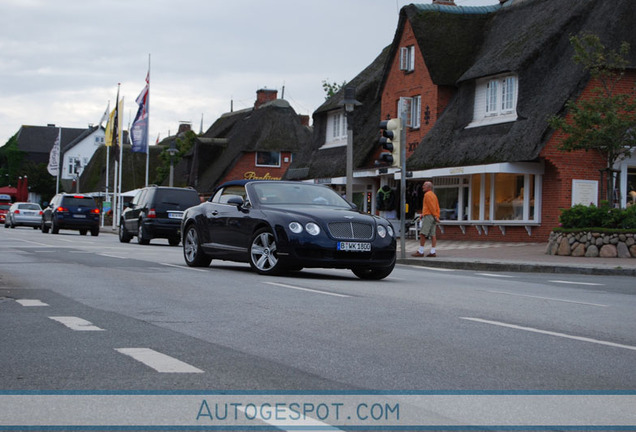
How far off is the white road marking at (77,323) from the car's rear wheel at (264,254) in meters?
5.75

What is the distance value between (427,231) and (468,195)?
43.4ft

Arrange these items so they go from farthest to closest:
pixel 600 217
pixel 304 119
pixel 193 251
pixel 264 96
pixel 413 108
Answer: pixel 304 119 → pixel 264 96 → pixel 413 108 → pixel 600 217 → pixel 193 251

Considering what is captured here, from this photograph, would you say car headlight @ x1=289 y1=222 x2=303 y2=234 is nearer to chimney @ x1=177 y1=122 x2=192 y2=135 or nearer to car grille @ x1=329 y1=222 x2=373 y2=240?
car grille @ x1=329 y1=222 x2=373 y2=240

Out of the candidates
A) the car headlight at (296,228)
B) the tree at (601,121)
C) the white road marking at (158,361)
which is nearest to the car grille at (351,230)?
the car headlight at (296,228)

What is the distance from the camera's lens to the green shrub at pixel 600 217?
2275cm

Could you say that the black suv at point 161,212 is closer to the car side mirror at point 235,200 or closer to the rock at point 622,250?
the rock at point 622,250

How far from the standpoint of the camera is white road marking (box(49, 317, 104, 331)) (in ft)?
25.0

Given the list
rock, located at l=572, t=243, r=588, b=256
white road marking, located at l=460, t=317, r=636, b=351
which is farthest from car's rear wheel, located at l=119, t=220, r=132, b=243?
white road marking, located at l=460, t=317, r=636, b=351

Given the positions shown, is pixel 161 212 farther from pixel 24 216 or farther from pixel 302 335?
pixel 24 216

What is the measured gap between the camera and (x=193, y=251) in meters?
16.4

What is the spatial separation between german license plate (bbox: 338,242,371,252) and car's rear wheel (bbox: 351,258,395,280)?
0.65 meters

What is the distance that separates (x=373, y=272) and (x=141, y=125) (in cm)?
3733

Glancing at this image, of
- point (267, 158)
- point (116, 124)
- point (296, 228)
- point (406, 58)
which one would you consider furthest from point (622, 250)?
point (267, 158)

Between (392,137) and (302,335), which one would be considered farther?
(392,137)
